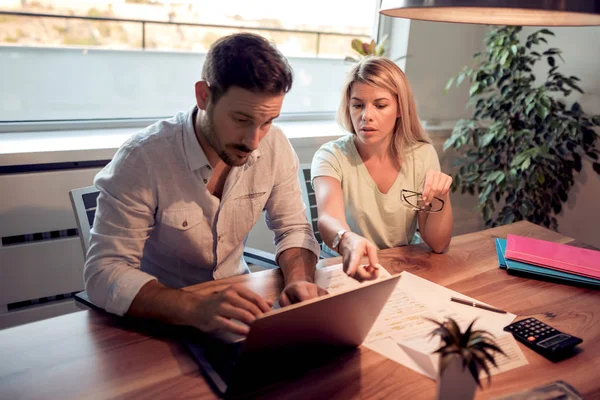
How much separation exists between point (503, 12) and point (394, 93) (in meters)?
0.63

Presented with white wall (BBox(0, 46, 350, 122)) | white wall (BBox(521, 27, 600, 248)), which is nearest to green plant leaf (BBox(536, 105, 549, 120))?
white wall (BBox(521, 27, 600, 248))

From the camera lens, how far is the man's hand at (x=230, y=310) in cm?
98

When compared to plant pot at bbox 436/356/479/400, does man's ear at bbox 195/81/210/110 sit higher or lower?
higher

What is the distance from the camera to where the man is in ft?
3.65

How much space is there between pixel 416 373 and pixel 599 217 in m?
2.42

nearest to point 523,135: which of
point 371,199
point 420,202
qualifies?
point 420,202

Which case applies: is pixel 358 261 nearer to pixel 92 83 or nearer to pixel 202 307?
pixel 202 307

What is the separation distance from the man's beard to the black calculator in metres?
0.73

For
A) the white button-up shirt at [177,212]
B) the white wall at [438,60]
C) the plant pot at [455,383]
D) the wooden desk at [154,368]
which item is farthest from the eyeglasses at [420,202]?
the white wall at [438,60]

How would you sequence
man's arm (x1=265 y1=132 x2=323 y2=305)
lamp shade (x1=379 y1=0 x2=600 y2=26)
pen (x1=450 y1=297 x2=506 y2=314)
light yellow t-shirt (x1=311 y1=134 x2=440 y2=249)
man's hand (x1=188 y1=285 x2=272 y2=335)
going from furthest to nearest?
light yellow t-shirt (x1=311 y1=134 x2=440 y2=249), man's arm (x1=265 y1=132 x2=323 y2=305), pen (x1=450 y1=297 x2=506 y2=314), man's hand (x1=188 y1=285 x2=272 y2=335), lamp shade (x1=379 y1=0 x2=600 y2=26)

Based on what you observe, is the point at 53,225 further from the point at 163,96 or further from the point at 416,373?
the point at 416,373

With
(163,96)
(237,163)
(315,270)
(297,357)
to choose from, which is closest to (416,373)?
(297,357)

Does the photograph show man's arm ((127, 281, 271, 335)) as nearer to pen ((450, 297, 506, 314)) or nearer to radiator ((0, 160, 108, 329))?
pen ((450, 297, 506, 314))

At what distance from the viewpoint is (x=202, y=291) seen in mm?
1232
